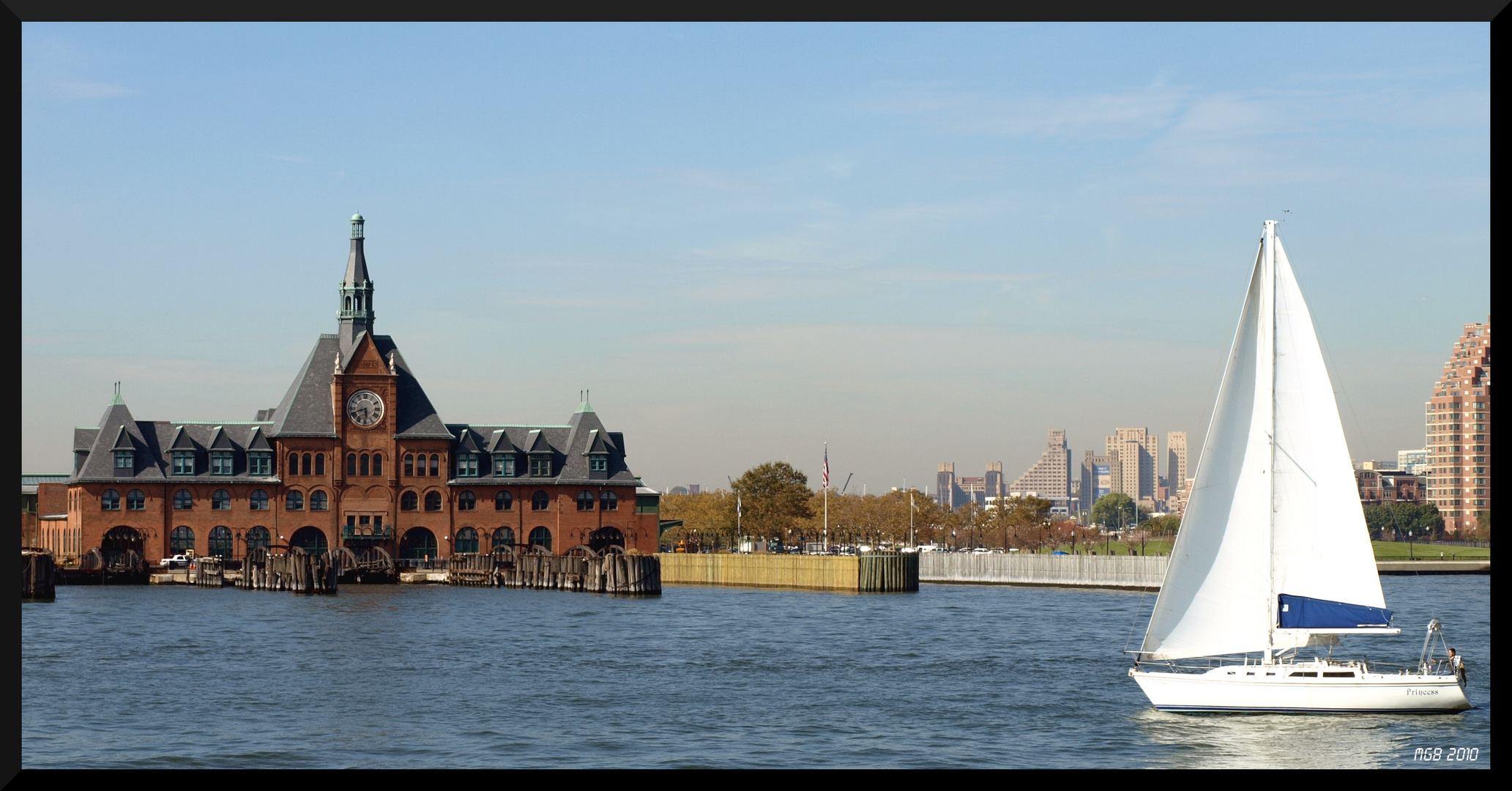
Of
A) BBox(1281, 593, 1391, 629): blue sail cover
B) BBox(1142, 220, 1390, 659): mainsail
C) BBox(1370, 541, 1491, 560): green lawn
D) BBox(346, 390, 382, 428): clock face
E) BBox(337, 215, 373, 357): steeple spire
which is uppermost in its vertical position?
BBox(337, 215, 373, 357): steeple spire

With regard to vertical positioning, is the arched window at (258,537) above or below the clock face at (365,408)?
below

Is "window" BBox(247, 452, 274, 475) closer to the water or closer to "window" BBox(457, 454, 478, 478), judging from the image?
"window" BBox(457, 454, 478, 478)

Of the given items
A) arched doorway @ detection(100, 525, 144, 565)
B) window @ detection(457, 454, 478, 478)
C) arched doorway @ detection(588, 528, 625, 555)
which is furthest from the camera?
arched doorway @ detection(588, 528, 625, 555)

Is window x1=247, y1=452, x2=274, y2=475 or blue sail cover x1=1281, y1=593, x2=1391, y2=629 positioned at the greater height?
window x1=247, y1=452, x2=274, y2=475

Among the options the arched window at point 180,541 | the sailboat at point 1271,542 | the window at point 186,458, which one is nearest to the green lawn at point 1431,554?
the arched window at point 180,541

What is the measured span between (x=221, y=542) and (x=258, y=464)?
6.75 meters

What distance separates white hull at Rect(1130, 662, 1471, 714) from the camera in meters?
36.8

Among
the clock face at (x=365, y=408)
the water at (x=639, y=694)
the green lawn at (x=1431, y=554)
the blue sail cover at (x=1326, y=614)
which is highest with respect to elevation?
the clock face at (x=365, y=408)

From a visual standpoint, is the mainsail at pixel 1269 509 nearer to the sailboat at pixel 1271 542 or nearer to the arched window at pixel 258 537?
the sailboat at pixel 1271 542

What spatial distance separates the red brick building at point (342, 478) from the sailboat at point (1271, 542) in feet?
306

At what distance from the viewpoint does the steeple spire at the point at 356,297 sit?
416ft

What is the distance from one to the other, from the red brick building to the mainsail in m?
93.3

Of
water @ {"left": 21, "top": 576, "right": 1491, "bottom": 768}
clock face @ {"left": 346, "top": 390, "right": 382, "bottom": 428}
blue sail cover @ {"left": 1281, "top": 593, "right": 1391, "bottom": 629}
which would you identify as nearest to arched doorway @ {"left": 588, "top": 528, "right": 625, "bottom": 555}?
clock face @ {"left": 346, "top": 390, "right": 382, "bottom": 428}
